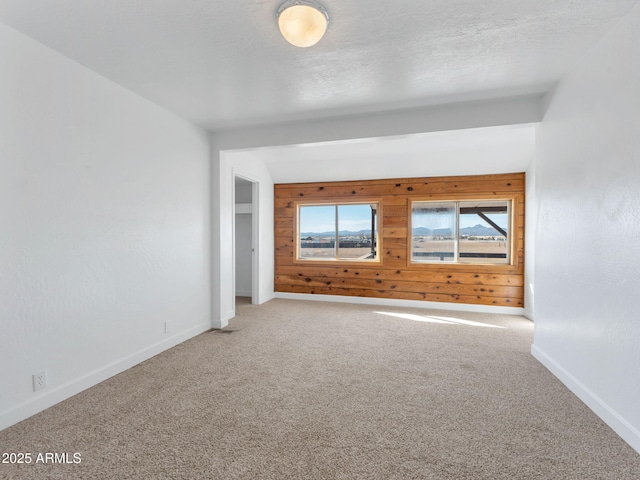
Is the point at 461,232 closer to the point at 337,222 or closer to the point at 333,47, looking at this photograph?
the point at 337,222

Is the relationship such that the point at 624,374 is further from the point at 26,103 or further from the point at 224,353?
the point at 26,103

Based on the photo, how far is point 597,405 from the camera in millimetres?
2014

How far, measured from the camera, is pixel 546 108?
2.74 meters

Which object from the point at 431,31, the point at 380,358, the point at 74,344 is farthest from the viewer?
the point at 380,358

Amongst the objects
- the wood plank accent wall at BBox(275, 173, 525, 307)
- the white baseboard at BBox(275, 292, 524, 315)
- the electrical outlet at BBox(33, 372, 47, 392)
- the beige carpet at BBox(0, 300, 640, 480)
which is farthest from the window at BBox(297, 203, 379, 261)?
the electrical outlet at BBox(33, 372, 47, 392)

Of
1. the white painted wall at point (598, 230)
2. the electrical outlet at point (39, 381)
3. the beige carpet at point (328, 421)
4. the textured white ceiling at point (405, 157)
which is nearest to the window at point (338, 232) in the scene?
the textured white ceiling at point (405, 157)

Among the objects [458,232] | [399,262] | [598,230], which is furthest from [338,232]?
[598,230]

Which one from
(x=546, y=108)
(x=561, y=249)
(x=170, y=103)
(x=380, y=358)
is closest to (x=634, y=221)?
(x=561, y=249)

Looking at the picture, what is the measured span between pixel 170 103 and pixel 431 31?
8.02ft

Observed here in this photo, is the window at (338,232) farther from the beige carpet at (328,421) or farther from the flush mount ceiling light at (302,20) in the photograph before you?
the flush mount ceiling light at (302,20)

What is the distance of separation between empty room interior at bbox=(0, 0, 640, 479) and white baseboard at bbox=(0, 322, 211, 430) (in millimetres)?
18

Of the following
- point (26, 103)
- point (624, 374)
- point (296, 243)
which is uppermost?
point (26, 103)

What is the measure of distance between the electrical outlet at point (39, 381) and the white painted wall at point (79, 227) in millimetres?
27

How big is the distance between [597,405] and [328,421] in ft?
5.93
